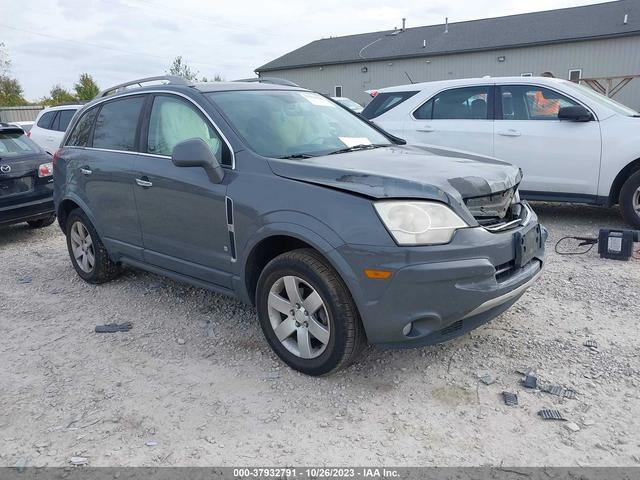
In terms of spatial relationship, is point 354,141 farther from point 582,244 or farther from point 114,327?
point 582,244

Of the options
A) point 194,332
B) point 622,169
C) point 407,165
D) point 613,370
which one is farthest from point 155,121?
point 622,169

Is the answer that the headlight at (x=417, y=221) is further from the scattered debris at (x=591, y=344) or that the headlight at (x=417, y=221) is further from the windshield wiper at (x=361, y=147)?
the scattered debris at (x=591, y=344)

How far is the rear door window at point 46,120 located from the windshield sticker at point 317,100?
8801 millimetres

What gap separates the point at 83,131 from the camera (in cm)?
517

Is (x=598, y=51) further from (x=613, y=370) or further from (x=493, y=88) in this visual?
(x=613, y=370)

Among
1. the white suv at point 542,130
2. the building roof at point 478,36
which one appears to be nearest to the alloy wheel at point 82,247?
the white suv at point 542,130

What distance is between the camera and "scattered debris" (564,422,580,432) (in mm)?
2693

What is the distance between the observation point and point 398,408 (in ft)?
9.74

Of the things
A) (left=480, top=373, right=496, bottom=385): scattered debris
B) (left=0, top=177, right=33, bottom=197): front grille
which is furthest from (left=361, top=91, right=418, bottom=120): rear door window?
(left=480, top=373, right=496, bottom=385): scattered debris

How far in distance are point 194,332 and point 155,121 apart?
1686mm

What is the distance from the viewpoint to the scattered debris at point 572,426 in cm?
269

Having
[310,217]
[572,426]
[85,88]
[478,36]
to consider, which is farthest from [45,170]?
[85,88]

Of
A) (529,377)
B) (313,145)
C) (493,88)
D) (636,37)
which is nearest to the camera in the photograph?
(529,377)

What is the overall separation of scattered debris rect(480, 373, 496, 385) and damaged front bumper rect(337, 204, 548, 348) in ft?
1.23
